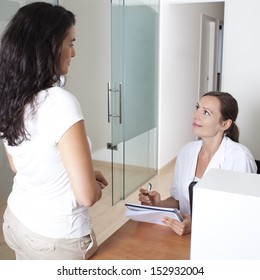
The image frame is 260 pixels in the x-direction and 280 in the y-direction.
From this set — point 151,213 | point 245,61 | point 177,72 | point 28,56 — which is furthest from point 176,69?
point 28,56

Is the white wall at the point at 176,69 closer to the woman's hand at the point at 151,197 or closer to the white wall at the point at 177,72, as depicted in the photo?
the white wall at the point at 177,72

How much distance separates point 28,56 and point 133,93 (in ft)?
9.82

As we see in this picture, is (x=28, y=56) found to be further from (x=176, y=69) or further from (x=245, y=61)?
(x=176, y=69)

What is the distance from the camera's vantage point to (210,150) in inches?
72.4

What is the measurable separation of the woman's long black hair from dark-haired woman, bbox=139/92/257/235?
0.91 metres

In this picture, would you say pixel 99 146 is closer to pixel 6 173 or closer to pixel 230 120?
pixel 6 173

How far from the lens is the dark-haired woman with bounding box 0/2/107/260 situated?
0.97 metres

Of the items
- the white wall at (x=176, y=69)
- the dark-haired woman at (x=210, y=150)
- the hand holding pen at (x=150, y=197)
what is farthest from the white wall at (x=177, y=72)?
the hand holding pen at (x=150, y=197)

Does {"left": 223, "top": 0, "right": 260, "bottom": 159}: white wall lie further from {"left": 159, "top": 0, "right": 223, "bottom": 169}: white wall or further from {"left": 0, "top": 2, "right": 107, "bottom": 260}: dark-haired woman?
{"left": 0, "top": 2, "right": 107, "bottom": 260}: dark-haired woman

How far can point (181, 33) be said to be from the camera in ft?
15.9

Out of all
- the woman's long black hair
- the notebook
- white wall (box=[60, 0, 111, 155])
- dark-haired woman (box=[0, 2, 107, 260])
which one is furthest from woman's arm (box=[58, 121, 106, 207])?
white wall (box=[60, 0, 111, 155])

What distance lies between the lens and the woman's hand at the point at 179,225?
132cm

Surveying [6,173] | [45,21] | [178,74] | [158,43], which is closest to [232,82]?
[158,43]

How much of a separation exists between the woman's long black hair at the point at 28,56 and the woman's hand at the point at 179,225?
0.63m
